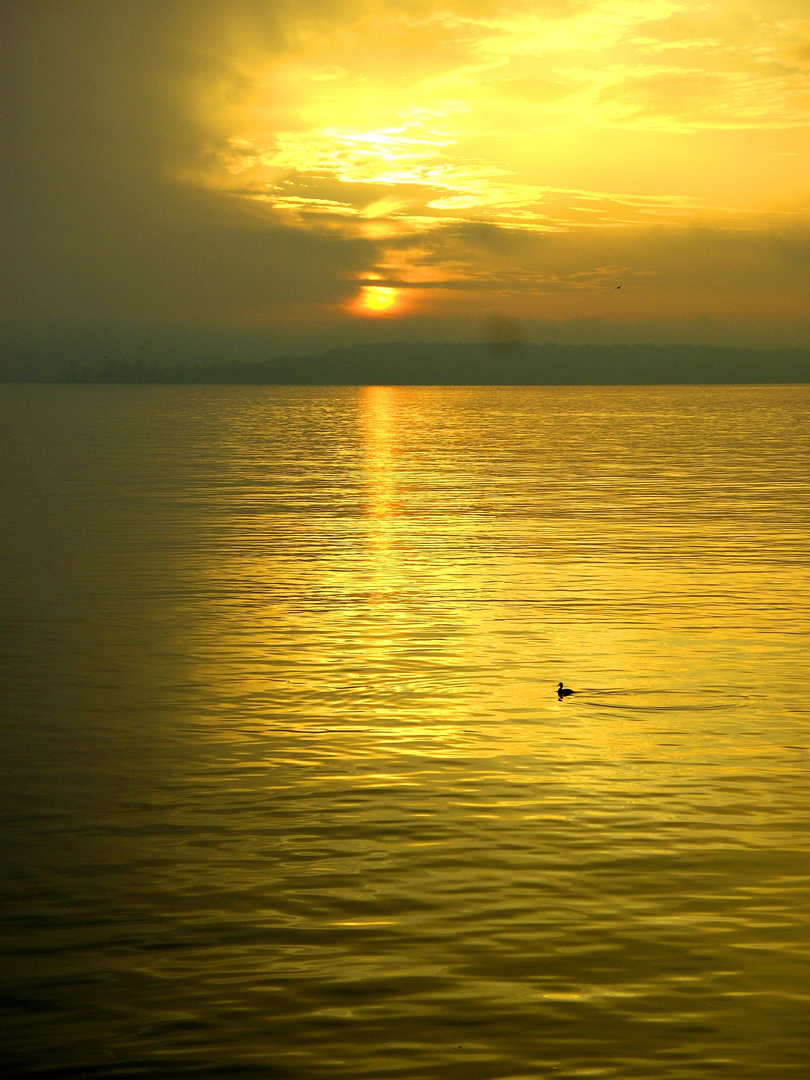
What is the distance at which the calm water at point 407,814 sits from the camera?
1070cm

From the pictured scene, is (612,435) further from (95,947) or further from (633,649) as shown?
(95,947)

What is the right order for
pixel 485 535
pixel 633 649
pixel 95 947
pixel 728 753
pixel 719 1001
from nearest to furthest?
pixel 719 1001, pixel 95 947, pixel 728 753, pixel 633 649, pixel 485 535

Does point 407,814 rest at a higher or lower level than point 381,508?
lower

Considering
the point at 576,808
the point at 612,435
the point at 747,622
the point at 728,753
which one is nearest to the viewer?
the point at 576,808

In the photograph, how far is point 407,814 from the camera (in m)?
16.0

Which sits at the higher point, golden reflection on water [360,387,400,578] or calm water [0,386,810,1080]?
golden reflection on water [360,387,400,578]

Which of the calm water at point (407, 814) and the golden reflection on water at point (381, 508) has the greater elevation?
the golden reflection on water at point (381, 508)

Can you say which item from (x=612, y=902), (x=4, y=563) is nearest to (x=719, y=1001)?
(x=612, y=902)

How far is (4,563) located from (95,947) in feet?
93.9

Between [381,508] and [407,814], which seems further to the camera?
[381,508]

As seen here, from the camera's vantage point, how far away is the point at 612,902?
13.2 metres

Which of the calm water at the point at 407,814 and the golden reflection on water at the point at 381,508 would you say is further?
the golden reflection on water at the point at 381,508

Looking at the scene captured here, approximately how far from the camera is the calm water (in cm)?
1070

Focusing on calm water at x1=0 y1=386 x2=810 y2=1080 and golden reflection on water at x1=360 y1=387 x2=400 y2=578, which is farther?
golden reflection on water at x1=360 y1=387 x2=400 y2=578
